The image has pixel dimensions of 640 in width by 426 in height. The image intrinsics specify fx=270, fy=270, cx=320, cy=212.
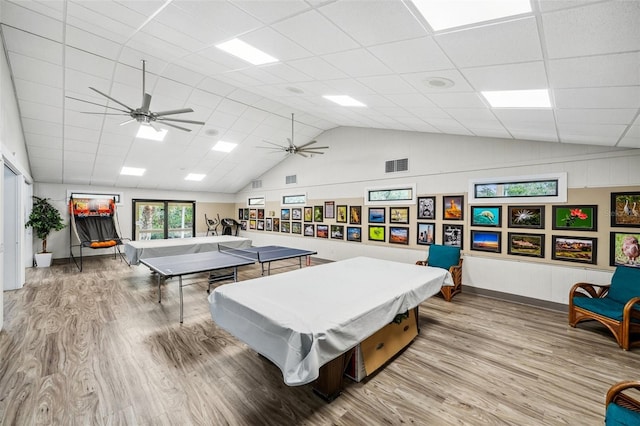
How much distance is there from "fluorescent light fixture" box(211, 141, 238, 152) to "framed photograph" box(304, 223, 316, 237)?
351 centimetres

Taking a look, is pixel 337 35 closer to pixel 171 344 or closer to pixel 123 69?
pixel 171 344

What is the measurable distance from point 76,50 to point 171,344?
473 cm

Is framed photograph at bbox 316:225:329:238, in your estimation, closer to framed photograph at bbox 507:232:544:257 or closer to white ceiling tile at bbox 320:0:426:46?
framed photograph at bbox 507:232:544:257

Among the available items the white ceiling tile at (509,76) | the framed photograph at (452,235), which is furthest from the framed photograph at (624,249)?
the white ceiling tile at (509,76)

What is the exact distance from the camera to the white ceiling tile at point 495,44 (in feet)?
6.07

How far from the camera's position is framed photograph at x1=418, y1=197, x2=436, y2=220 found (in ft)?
20.7

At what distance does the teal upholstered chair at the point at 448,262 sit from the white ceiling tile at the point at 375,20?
14.8ft

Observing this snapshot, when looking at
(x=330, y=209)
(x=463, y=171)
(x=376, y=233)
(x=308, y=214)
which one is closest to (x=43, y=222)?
(x=308, y=214)

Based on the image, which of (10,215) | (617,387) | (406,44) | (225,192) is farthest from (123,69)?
(225,192)

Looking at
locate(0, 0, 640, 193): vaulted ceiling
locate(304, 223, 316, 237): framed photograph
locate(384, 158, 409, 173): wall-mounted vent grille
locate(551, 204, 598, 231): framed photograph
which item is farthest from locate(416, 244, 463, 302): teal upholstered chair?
locate(304, 223, 316, 237): framed photograph

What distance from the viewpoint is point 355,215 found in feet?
26.0

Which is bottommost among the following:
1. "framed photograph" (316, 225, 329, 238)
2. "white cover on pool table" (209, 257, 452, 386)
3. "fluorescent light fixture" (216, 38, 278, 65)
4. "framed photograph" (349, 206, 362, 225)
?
"white cover on pool table" (209, 257, 452, 386)

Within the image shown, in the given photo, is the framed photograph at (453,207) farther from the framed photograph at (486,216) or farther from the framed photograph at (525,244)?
the framed photograph at (525,244)

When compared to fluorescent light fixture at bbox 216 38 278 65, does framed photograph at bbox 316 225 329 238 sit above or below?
below
